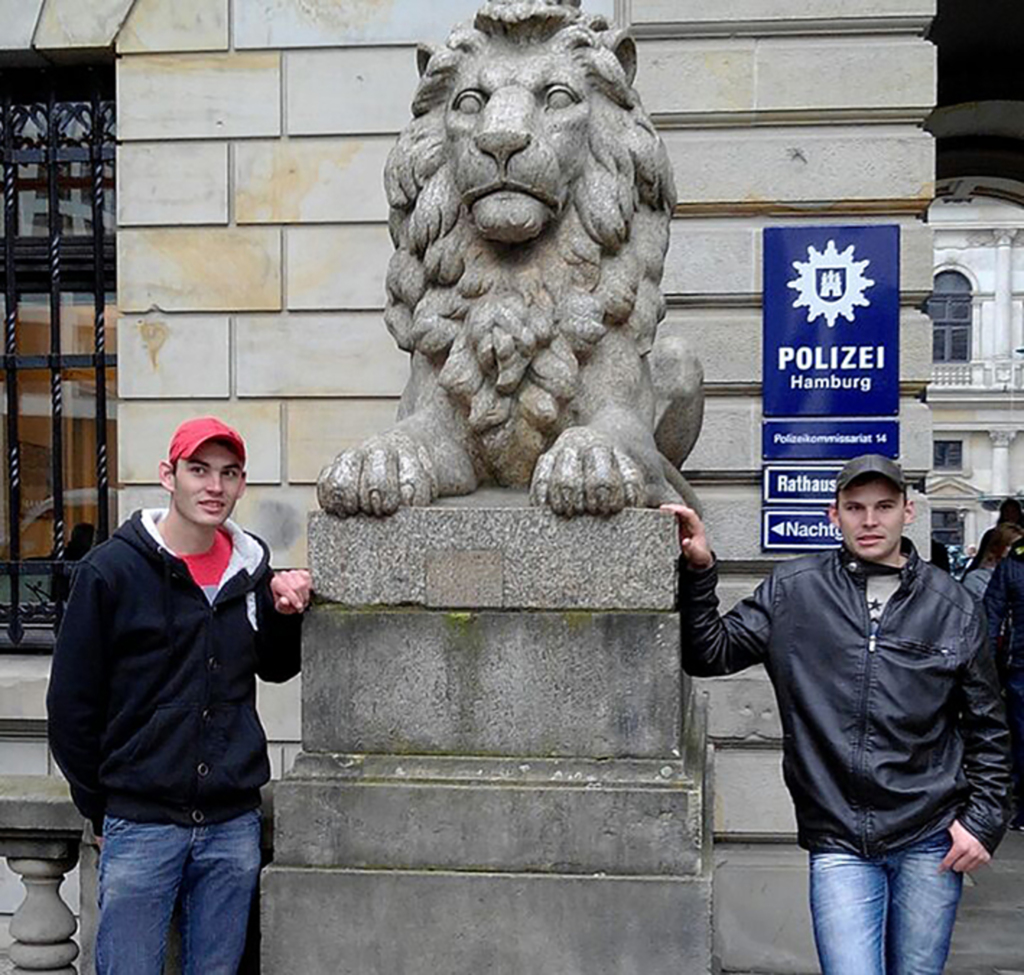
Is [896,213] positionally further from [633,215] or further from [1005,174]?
[1005,174]

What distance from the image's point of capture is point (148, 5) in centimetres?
695

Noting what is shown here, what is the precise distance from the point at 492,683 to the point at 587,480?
57 cm

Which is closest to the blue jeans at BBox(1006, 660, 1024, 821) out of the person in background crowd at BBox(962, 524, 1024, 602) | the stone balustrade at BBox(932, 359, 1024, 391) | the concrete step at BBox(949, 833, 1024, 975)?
the concrete step at BBox(949, 833, 1024, 975)

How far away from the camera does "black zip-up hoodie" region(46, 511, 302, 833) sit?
303 cm

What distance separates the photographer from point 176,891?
3178 millimetres

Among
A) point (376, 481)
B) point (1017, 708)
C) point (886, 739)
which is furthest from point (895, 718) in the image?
point (1017, 708)

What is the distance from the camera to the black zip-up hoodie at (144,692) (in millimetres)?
3029

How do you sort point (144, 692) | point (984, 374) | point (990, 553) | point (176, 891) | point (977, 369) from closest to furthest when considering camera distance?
point (144, 692)
point (176, 891)
point (990, 553)
point (984, 374)
point (977, 369)

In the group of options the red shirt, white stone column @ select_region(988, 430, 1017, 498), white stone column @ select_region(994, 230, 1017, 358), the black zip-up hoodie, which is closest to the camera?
the black zip-up hoodie

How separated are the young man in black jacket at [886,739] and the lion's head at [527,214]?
33.9 inches

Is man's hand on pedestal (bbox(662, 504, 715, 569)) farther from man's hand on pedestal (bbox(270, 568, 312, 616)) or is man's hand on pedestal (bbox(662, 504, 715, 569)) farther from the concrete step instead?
the concrete step

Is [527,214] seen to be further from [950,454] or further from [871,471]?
[950,454]

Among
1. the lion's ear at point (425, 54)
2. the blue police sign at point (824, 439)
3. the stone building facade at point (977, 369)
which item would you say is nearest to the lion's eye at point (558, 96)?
the lion's ear at point (425, 54)

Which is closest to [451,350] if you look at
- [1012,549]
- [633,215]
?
[633,215]
